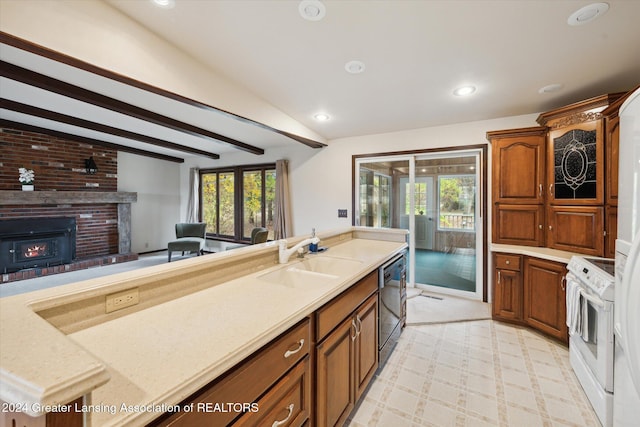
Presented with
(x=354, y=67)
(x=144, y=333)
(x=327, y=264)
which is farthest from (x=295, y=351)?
(x=354, y=67)

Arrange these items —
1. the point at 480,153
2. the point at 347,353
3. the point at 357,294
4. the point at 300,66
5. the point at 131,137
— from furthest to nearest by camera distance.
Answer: the point at 131,137 < the point at 480,153 < the point at 300,66 < the point at 357,294 < the point at 347,353

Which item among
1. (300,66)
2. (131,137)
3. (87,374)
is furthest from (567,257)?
(131,137)

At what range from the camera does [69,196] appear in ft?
16.1

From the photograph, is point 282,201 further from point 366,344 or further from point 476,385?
point 476,385

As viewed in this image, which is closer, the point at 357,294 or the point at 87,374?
the point at 87,374

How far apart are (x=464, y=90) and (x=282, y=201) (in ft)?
11.1

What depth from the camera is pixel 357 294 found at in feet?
5.32

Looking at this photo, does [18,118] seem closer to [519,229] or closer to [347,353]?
[347,353]

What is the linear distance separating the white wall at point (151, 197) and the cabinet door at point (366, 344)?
20.9ft

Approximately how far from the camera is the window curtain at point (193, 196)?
6676 mm

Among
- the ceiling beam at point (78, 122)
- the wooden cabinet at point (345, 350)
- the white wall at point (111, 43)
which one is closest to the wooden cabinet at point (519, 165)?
the wooden cabinet at point (345, 350)

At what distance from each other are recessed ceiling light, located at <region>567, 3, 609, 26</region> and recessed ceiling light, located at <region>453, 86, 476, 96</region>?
2.99 ft

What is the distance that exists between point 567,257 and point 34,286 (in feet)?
22.7

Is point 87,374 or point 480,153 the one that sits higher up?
point 480,153
